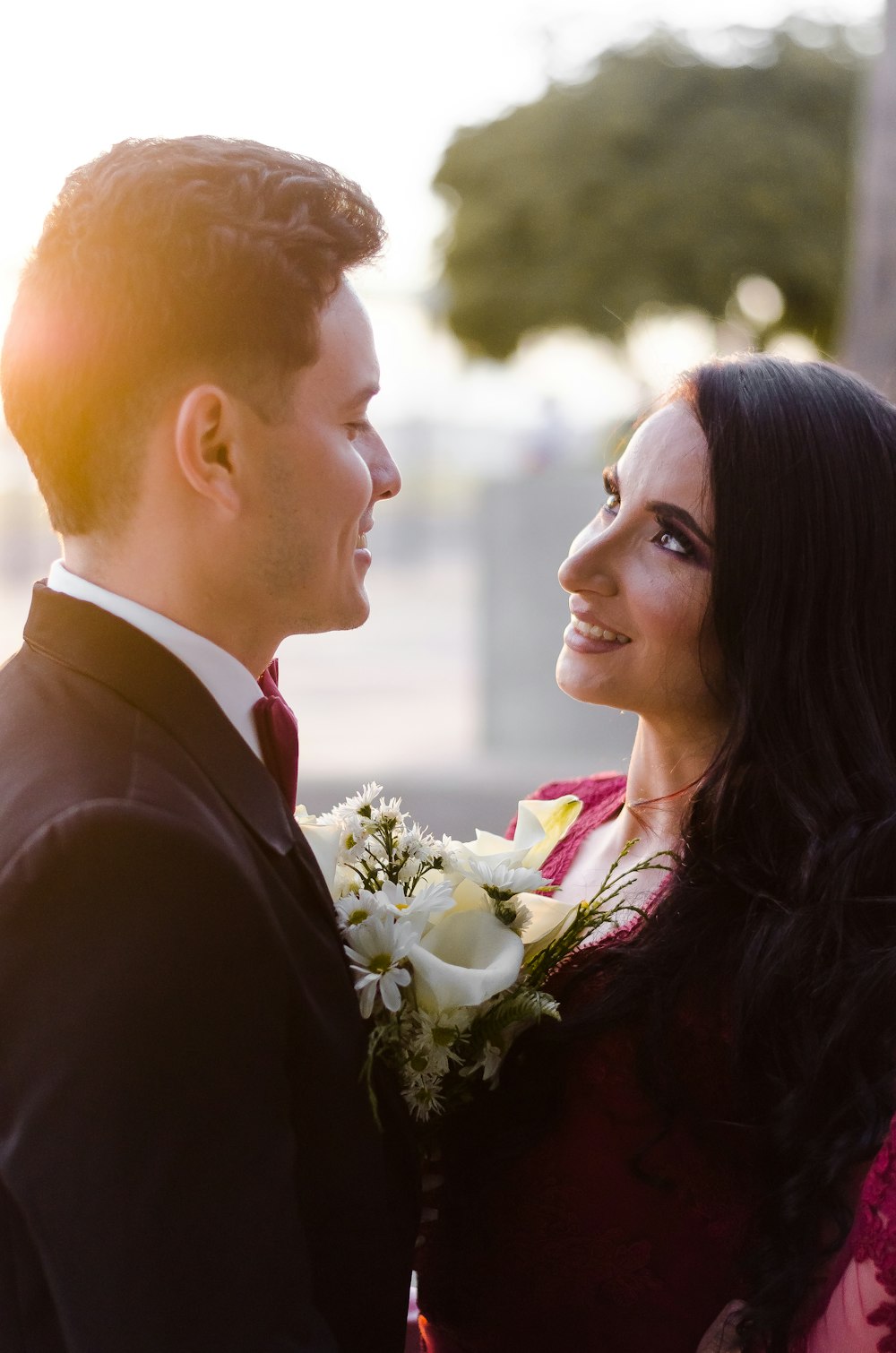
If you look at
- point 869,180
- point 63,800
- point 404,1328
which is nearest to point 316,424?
point 63,800

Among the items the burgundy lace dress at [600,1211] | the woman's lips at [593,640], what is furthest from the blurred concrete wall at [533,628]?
the burgundy lace dress at [600,1211]

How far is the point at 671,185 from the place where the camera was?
23.6 meters

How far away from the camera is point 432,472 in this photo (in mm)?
42906

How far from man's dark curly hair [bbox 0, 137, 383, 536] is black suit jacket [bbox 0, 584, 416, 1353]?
0.21 metres

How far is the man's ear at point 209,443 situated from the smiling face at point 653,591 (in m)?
1.06

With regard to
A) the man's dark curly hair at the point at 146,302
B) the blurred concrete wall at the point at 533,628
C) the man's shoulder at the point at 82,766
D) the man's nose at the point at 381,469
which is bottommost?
the blurred concrete wall at the point at 533,628

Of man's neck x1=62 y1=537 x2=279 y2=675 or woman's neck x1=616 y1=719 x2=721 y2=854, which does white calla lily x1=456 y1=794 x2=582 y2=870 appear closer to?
woman's neck x1=616 y1=719 x2=721 y2=854

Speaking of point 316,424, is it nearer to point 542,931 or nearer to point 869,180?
point 542,931

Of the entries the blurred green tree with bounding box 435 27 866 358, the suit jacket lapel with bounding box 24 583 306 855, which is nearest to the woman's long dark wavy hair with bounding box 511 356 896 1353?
the suit jacket lapel with bounding box 24 583 306 855

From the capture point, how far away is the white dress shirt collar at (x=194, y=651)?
1751 millimetres

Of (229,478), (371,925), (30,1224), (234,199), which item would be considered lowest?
(30,1224)

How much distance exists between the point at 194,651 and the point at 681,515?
1.14 m

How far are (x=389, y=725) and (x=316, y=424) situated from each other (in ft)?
35.7

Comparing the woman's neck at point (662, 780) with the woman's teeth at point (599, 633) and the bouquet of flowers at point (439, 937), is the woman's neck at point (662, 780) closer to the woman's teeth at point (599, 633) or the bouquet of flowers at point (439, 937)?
the woman's teeth at point (599, 633)
